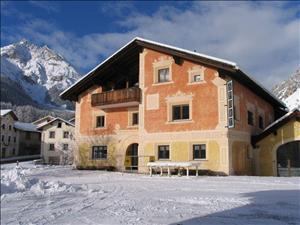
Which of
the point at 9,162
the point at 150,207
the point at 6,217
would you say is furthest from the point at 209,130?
the point at 9,162

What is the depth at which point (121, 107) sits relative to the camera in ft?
91.1

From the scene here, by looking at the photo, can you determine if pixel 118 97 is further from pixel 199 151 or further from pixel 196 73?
pixel 199 151

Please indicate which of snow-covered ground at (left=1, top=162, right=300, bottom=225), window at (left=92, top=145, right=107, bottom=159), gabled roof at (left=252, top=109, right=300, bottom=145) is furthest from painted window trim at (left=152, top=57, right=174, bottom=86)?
snow-covered ground at (left=1, top=162, right=300, bottom=225)

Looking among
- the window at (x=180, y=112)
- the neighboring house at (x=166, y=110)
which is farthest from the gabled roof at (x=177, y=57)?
the window at (x=180, y=112)

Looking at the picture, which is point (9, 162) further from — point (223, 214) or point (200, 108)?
point (200, 108)

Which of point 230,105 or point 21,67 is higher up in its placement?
point 230,105

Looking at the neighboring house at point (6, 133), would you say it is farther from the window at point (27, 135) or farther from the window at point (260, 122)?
the window at point (260, 122)

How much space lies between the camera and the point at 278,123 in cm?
2392

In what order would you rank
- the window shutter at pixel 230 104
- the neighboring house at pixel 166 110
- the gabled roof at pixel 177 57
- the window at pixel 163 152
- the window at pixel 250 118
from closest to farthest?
the window shutter at pixel 230 104, the gabled roof at pixel 177 57, the neighboring house at pixel 166 110, the window at pixel 163 152, the window at pixel 250 118

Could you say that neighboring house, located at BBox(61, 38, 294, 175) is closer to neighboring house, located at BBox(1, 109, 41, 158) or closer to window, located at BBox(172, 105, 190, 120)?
window, located at BBox(172, 105, 190, 120)

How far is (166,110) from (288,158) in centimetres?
969

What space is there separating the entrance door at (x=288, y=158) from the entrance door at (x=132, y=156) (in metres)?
10.9

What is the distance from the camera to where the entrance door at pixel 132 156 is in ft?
88.2

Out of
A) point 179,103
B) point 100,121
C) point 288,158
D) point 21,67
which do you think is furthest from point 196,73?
point 21,67
